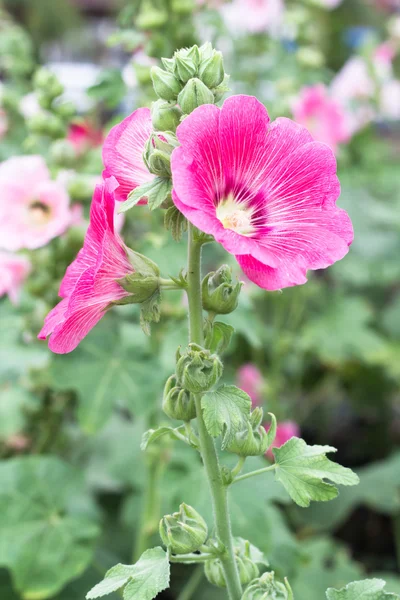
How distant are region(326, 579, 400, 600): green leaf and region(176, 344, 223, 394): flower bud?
0.20 m

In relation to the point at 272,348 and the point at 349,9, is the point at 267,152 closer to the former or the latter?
the point at 272,348

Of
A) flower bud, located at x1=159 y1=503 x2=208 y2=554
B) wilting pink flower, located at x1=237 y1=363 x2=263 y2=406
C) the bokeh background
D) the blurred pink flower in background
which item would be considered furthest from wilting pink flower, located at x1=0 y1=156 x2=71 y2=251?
the blurred pink flower in background

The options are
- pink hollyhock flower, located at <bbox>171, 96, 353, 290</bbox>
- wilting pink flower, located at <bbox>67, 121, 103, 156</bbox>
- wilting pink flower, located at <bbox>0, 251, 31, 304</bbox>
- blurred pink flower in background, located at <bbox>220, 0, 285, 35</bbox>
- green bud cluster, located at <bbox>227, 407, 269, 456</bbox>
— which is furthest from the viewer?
blurred pink flower in background, located at <bbox>220, 0, 285, 35</bbox>

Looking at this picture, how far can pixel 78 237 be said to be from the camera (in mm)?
1213

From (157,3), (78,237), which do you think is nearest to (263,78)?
(157,3)

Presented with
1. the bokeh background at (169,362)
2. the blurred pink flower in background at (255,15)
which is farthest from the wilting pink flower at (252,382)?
the blurred pink flower in background at (255,15)

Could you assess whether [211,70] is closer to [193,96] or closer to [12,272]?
[193,96]

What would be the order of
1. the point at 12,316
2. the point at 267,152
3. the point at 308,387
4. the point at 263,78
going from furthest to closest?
1. the point at 308,387
2. the point at 263,78
3. the point at 12,316
4. the point at 267,152

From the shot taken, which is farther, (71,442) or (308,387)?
(308,387)

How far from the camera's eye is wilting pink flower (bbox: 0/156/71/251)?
46.9 inches

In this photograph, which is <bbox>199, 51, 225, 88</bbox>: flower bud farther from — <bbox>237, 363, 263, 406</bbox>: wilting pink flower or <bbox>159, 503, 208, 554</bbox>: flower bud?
<bbox>237, 363, 263, 406</bbox>: wilting pink flower

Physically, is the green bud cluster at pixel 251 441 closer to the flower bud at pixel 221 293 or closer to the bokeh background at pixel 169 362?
the flower bud at pixel 221 293

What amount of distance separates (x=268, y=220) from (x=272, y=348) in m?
1.55

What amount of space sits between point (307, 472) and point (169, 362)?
0.75 meters
